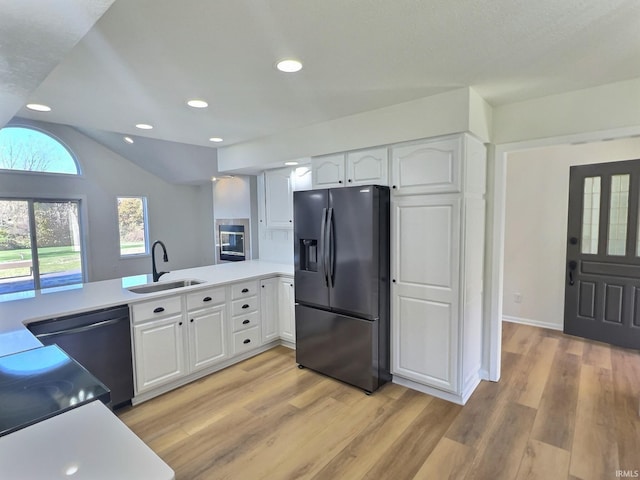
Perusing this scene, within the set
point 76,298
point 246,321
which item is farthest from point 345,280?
point 76,298

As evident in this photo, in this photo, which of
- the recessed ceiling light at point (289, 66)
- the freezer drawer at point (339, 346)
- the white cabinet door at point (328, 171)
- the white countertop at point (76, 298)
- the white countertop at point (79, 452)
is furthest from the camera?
the white cabinet door at point (328, 171)

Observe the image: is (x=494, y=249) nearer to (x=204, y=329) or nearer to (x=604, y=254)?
(x=604, y=254)

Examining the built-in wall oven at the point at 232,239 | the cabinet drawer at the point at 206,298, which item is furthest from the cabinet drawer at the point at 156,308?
the built-in wall oven at the point at 232,239

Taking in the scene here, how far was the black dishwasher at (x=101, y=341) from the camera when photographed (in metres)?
2.25

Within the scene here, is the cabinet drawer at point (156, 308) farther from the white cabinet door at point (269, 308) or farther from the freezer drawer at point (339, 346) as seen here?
the freezer drawer at point (339, 346)

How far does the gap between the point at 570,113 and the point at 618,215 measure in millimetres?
1814

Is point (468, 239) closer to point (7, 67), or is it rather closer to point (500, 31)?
point (500, 31)

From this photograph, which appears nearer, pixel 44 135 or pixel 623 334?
pixel 623 334

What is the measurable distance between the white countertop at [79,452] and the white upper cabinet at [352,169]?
248 centimetres

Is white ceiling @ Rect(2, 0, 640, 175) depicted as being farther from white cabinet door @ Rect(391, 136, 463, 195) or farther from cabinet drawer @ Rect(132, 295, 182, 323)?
cabinet drawer @ Rect(132, 295, 182, 323)

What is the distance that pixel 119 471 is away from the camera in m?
0.77

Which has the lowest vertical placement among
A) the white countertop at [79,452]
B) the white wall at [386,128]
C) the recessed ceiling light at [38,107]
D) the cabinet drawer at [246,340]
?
the cabinet drawer at [246,340]

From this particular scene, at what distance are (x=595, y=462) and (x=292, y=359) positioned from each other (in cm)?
247

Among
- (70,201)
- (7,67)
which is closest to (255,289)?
(7,67)
